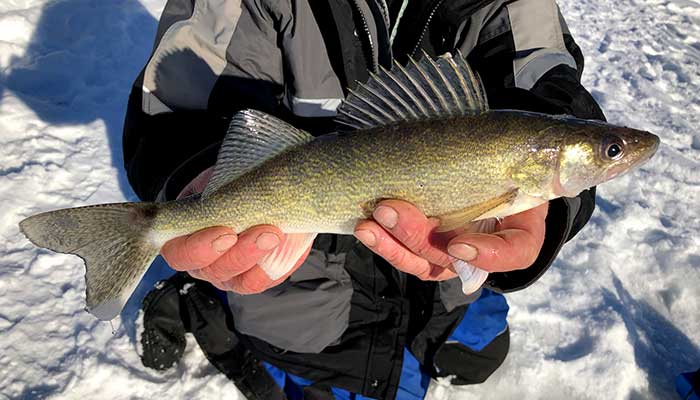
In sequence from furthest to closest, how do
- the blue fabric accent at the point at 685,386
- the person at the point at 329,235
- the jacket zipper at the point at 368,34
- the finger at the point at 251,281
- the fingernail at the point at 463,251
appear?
the blue fabric accent at the point at 685,386 → the jacket zipper at the point at 368,34 → the finger at the point at 251,281 → the person at the point at 329,235 → the fingernail at the point at 463,251

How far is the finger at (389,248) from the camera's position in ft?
6.02

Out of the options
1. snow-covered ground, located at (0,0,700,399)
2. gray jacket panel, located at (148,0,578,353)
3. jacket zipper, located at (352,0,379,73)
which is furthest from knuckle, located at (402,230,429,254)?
snow-covered ground, located at (0,0,700,399)

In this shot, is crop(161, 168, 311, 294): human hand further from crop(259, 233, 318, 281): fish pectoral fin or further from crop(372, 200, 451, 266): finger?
crop(372, 200, 451, 266): finger

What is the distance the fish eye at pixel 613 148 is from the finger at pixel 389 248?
0.78 meters

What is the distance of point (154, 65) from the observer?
2.40m

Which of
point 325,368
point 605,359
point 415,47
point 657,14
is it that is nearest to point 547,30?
point 415,47

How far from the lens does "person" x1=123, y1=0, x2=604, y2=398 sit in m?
1.96

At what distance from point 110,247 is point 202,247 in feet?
1.34

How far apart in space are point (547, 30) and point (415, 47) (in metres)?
0.69

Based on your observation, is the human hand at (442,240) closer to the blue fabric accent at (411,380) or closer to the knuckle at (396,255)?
the knuckle at (396,255)

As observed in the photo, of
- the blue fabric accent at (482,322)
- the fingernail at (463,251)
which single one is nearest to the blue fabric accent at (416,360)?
the blue fabric accent at (482,322)

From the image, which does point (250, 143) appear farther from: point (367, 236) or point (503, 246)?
point (503, 246)

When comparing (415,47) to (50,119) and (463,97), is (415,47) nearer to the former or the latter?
(463,97)

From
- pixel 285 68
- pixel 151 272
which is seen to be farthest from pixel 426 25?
pixel 151 272
